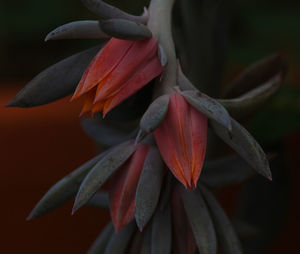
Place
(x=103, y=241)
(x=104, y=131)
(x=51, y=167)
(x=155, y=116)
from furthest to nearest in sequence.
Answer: (x=51, y=167), (x=104, y=131), (x=103, y=241), (x=155, y=116)

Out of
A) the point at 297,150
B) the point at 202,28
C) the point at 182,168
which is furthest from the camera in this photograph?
the point at 297,150

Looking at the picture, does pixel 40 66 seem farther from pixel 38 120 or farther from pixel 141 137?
pixel 141 137

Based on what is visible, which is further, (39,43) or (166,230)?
(39,43)

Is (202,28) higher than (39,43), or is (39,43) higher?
(202,28)

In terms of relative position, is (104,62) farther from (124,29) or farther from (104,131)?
(104,131)

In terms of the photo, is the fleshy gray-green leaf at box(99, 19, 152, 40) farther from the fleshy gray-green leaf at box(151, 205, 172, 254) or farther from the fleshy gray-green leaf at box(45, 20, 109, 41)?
the fleshy gray-green leaf at box(151, 205, 172, 254)

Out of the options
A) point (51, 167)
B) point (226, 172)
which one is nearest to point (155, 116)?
point (226, 172)

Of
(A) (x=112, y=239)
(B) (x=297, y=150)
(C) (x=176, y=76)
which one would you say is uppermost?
(C) (x=176, y=76)

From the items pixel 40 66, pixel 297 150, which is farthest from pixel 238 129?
pixel 40 66
